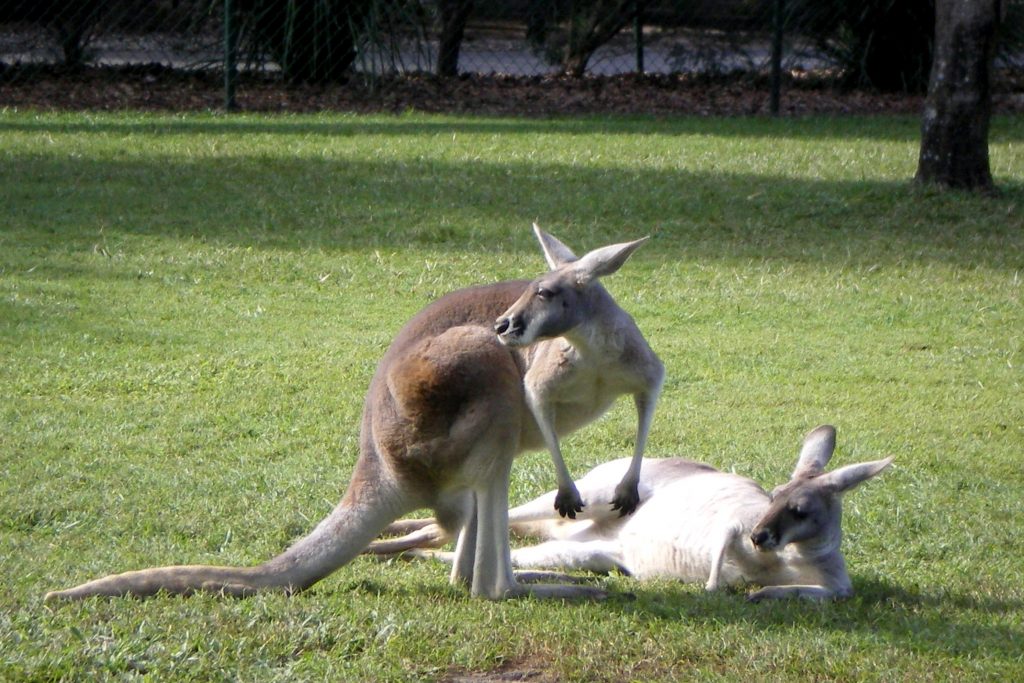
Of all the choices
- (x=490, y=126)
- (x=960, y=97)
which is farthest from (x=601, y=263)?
(x=490, y=126)

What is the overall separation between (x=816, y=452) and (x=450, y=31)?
1170cm

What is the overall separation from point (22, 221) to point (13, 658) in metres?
6.26

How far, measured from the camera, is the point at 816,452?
4.37 metres

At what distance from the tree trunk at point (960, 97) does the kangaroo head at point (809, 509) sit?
6419 millimetres

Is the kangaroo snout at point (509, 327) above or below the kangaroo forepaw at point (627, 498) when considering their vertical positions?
above

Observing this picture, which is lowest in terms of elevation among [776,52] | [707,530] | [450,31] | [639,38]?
Result: [707,530]

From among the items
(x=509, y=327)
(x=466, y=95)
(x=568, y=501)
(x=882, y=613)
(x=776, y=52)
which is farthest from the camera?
(x=466, y=95)

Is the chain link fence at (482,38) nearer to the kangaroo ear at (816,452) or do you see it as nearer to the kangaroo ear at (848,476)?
the kangaroo ear at (816,452)

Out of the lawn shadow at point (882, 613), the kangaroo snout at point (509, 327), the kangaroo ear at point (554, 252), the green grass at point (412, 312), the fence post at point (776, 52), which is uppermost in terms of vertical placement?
the fence post at point (776, 52)

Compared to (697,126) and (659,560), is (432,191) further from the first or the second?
(659,560)

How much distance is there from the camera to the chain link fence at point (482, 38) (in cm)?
1374

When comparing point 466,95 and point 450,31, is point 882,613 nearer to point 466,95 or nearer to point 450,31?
point 466,95

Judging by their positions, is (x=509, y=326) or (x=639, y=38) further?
(x=639, y=38)

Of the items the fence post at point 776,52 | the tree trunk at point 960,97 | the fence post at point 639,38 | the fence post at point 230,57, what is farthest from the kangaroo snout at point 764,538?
the fence post at point 639,38
